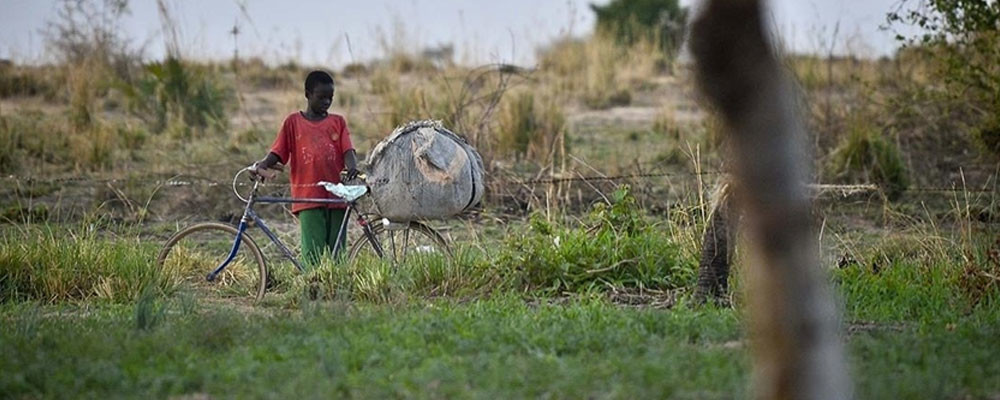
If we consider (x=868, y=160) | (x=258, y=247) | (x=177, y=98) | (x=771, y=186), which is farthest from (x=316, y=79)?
(x=177, y=98)

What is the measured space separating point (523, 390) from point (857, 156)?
10117 millimetres

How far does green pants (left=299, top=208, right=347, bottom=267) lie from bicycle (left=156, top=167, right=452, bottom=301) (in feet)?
0.29

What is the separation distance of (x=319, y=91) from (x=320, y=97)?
0.05 m

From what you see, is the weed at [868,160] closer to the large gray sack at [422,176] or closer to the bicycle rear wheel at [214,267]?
the large gray sack at [422,176]

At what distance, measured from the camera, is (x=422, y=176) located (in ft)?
30.6

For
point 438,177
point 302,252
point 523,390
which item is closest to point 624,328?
point 523,390

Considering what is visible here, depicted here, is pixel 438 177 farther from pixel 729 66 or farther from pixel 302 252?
pixel 729 66

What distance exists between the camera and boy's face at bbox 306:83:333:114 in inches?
381

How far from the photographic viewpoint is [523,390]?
6.17 m

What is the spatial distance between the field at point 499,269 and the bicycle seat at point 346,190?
1.40 ft

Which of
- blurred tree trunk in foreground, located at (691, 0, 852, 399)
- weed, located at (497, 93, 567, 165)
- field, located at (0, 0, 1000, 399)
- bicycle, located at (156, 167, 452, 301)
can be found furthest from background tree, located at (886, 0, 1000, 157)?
blurred tree trunk in foreground, located at (691, 0, 852, 399)

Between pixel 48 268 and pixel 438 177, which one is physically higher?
pixel 438 177

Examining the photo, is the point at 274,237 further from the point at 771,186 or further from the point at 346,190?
the point at 771,186

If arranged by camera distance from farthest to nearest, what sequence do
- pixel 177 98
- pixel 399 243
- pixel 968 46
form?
pixel 177 98, pixel 968 46, pixel 399 243
